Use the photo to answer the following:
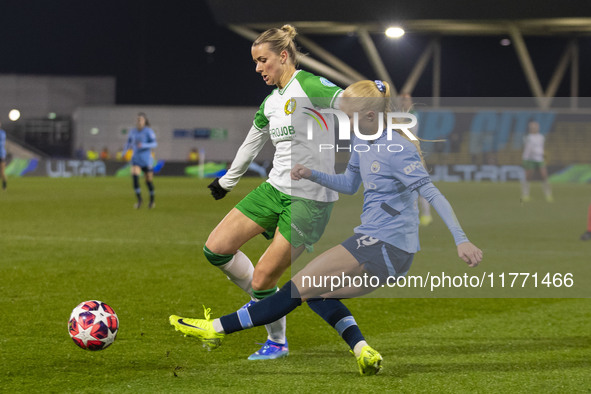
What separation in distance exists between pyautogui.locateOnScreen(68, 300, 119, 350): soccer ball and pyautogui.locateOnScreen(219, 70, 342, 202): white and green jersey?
4.11 feet

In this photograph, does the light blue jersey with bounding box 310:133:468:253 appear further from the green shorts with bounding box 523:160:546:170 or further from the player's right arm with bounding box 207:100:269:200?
the green shorts with bounding box 523:160:546:170

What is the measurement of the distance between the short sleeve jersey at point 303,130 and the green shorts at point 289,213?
0.15ft

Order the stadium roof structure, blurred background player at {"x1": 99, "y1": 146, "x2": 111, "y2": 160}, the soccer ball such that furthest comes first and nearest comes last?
blurred background player at {"x1": 99, "y1": 146, "x2": 111, "y2": 160} → the stadium roof structure → the soccer ball

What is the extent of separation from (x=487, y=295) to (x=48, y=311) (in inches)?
146

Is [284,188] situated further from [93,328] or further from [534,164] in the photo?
[534,164]

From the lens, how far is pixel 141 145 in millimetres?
17922

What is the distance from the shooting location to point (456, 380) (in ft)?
15.0

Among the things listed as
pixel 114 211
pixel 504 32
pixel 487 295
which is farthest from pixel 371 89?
pixel 504 32

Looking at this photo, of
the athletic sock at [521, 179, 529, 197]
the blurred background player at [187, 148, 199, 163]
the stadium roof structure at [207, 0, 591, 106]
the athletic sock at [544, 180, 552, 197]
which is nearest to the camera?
the athletic sock at [521, 179, 529, 197]

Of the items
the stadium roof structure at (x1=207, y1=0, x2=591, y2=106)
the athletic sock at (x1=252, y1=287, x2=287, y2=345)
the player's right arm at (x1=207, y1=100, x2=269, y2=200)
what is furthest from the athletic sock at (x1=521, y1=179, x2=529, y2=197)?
the stadium roof structure at (x1=207, y1=0, x2=591, y2=106)

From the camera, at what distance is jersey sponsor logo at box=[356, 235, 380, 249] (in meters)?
4.34

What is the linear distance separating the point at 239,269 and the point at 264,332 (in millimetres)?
872

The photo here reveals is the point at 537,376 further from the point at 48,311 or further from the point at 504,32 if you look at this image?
the point at 504,32

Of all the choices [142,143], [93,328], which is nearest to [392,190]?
[93,328]
